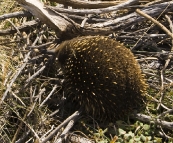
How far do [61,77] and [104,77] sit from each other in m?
0.55

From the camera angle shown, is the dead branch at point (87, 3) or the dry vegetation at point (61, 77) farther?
the dead branch at point (87, 3)

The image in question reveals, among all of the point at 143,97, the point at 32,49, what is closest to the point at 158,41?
the point at 143,97

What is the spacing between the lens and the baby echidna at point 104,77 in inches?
104

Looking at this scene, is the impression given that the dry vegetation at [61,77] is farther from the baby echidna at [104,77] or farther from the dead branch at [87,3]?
the baby echidna at [104,77]

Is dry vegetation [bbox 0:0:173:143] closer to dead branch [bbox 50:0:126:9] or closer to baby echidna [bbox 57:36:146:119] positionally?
dead branch [bbox 50:0:126:9]

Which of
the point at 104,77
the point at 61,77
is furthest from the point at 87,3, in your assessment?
the point at 104,77

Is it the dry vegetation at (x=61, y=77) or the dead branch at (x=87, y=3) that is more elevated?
the dead branch at (x=87, y=3)

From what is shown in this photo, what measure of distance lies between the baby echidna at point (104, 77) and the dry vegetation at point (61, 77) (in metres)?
0.11

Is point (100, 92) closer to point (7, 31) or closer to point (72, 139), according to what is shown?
point (72, 139)

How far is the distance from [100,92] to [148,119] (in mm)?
382

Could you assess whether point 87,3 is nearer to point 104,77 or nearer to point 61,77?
point 61,77

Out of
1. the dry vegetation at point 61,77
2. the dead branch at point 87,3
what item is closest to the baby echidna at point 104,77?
the dry vegetation at point 61,77

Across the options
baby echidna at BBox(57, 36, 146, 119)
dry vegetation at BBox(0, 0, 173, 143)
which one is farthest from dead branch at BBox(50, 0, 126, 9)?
baby echidna at BBox(57, 36, 146, 119)

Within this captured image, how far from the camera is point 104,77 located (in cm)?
264
